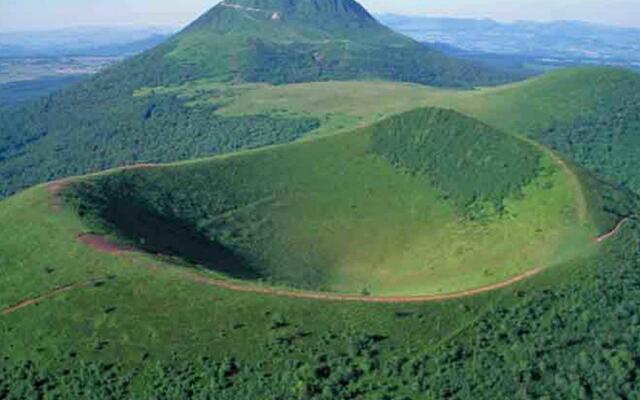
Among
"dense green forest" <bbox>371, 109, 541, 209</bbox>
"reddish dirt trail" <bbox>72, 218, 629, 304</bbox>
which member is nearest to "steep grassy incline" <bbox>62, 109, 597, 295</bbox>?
"dense green forest" <bbox>371, 109, 541, 209</bbox>

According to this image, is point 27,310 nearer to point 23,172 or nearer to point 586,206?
point 586,206

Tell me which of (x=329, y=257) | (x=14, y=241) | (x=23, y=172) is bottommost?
(x=23, y=172)

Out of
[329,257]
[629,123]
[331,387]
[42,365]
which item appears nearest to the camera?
[331,387]

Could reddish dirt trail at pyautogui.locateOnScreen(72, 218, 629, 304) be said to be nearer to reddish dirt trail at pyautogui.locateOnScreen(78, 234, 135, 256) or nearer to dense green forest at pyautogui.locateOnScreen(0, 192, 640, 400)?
dense green forest at pyautogui.locateOnScreen(0, 192, 640, 400)

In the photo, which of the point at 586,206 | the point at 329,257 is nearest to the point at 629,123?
the point at 586,206

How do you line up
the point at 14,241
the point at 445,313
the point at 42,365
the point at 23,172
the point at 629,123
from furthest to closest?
the point at 23,172
the point at 629,123
the point at 14,241
the point at 445,313
the point at 42,365

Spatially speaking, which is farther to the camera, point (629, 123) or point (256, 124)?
point (256, 124)

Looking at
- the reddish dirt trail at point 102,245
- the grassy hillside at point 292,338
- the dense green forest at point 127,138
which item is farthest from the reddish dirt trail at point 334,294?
the dense green forest at point 127,138
